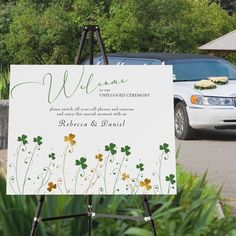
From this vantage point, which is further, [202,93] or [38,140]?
[202,93]

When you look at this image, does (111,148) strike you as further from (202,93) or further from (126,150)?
(202,93)

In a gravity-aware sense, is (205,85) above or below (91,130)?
above

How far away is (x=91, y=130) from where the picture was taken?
15.4ft

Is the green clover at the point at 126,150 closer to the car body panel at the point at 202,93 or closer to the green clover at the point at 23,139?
the green clover at the point at 23,139

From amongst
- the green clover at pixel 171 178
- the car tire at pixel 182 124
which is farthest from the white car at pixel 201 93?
the green clover at pixel 171 178

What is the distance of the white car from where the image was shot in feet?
43.2

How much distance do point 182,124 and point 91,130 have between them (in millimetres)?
9178

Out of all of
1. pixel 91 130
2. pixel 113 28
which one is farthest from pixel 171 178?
pixel 113 28

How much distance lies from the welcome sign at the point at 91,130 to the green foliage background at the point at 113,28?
23728 millimetres

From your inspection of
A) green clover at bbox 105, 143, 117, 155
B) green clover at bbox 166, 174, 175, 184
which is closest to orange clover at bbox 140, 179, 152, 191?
green clover at bbox 166, 174, 175, 184

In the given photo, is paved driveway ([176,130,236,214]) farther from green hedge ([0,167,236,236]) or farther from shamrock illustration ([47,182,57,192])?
shamrock illustration ([47,182,57,192])

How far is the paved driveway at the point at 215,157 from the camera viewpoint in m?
9.25

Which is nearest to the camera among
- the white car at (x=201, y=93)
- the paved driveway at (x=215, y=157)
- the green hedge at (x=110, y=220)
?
the green hedge at (x=110, y=220)

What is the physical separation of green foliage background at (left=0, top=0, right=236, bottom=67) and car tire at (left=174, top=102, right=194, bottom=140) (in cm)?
1468
